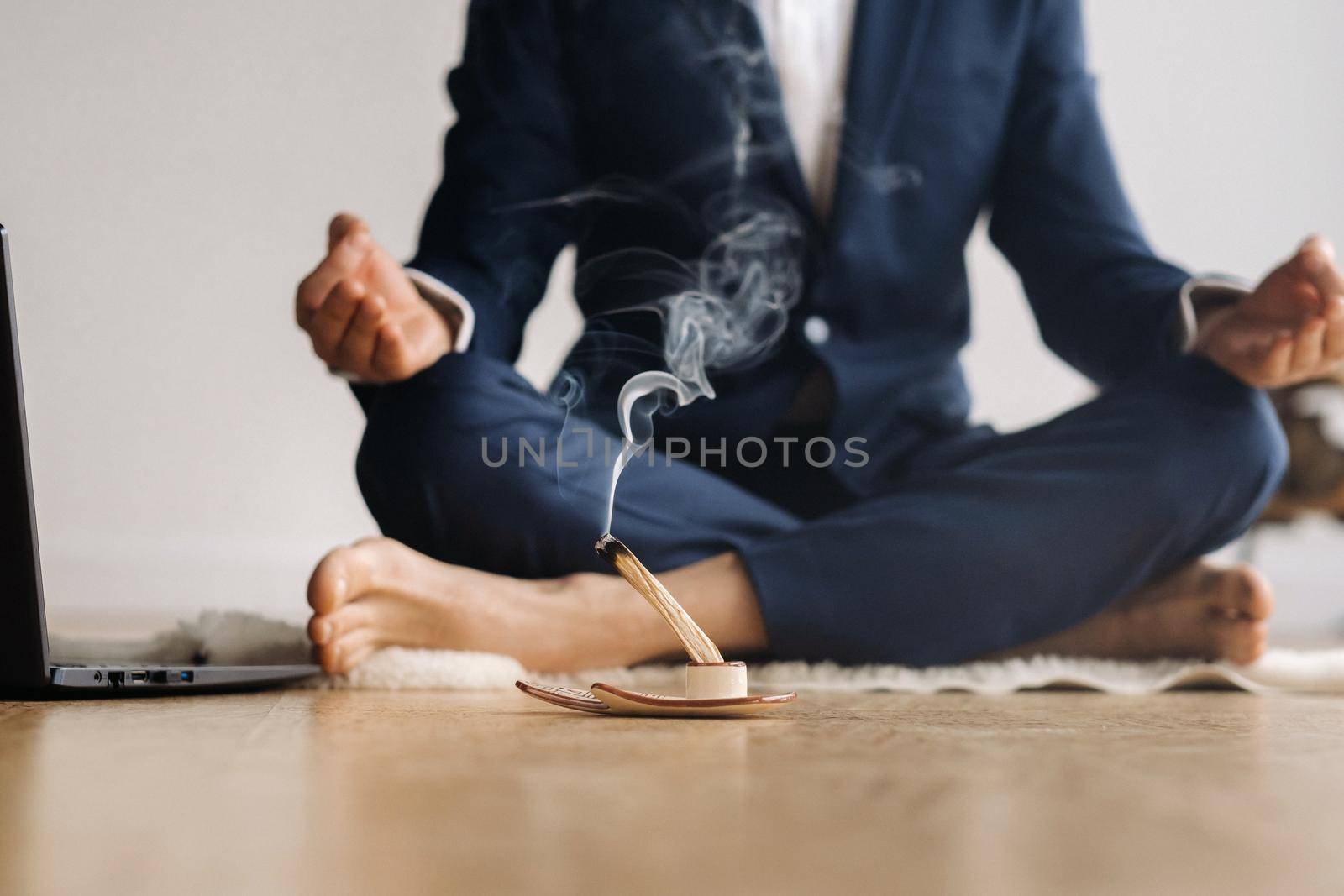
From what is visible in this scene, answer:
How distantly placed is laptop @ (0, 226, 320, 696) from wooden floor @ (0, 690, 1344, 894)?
0.07m

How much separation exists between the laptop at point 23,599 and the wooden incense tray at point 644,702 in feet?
1.07

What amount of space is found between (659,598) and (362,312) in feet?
1.96

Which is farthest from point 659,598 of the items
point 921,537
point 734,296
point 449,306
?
point 734,296

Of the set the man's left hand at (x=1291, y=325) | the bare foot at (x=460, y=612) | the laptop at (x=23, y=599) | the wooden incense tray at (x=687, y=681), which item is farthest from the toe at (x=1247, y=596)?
the laptop at (x=23, y=599)

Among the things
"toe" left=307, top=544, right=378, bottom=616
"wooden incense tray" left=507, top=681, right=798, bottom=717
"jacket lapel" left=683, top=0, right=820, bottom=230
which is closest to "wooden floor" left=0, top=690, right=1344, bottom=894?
"wooden incense tray" left=507, top=681, right=798, bottom=717

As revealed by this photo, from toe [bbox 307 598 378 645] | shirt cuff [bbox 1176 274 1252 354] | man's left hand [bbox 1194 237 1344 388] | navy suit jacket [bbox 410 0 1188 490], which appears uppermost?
navy suit jacket [bbox 410 0 1188 490]

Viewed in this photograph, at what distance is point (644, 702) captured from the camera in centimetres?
65

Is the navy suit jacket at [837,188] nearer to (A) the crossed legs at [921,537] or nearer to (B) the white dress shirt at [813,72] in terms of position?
(B) the white dress shirt at [813,72]

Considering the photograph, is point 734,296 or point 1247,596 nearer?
point 1247,596

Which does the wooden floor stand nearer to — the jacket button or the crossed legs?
the crossed legs

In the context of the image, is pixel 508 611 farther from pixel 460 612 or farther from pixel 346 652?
pixel 346 652

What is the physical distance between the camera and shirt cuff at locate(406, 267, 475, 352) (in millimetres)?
1238

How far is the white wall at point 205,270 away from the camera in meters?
1.37

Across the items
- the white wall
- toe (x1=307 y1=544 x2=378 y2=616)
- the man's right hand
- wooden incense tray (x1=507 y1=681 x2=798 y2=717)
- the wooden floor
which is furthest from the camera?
the white wall
